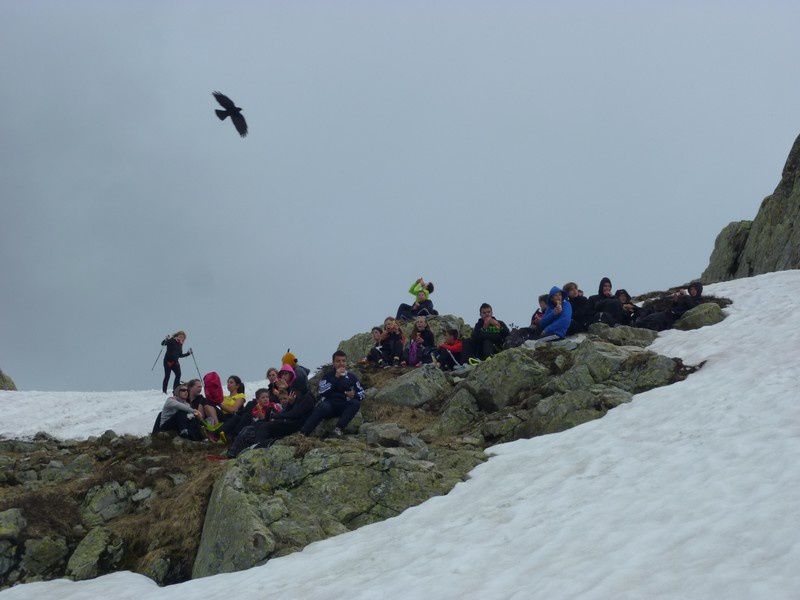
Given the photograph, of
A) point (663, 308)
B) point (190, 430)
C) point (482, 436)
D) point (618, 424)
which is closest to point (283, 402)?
point (190, 430)

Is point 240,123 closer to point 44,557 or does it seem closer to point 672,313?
point 44,557

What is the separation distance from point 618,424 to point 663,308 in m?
9.99

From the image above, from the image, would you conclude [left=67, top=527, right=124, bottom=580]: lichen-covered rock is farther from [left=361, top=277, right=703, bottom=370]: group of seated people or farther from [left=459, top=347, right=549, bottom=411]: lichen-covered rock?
[left=361, top=277, right=703, bottom=370]: group of seated people

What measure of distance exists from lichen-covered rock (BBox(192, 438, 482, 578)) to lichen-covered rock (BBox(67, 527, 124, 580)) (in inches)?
64.1

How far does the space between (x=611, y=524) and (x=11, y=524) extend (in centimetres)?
929

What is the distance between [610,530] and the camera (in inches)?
278

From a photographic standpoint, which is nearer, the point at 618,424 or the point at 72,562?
the point at 72,562

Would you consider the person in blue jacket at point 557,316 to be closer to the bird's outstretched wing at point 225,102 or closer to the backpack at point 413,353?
the backpack at point 413,353

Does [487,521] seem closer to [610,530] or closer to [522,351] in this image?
[610,530]

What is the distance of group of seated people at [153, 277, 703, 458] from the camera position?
14.5 meters

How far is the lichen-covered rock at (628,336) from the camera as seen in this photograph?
16.7 m

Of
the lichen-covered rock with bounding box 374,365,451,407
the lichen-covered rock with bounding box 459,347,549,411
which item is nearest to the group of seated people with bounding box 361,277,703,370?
the lichen-covered rock with bounding box 374,365,451,407

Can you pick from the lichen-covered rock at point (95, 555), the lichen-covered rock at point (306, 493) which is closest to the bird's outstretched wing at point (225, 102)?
the lichen-covered rock at point (306, 493)

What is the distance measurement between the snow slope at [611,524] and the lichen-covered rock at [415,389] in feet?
15.1
